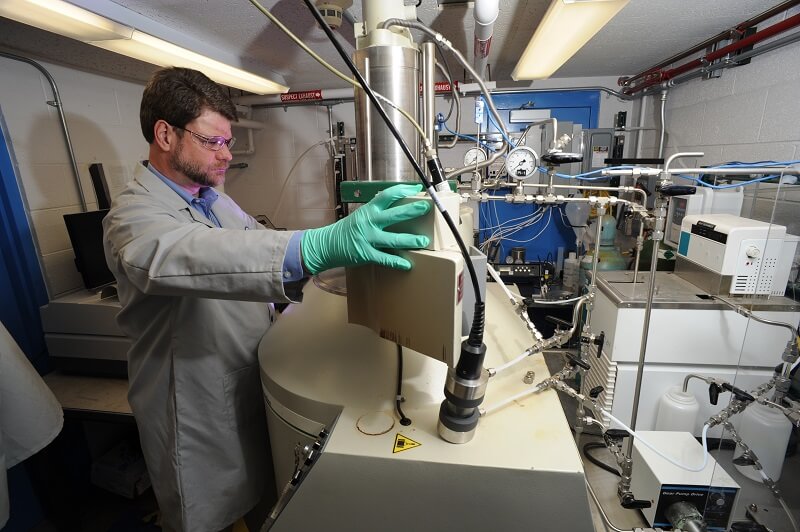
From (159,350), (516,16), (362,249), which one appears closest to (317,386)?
(362,249)

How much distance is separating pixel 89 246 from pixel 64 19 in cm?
96

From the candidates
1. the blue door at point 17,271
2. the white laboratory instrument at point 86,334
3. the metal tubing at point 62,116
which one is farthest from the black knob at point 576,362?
the metal tubing at point 62,116

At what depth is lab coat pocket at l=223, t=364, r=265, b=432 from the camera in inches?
40.6

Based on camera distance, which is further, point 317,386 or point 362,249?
point 317,386

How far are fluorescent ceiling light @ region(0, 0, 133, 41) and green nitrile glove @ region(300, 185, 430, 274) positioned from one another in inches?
51.0

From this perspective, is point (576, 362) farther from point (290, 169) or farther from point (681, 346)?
point (290, 169)

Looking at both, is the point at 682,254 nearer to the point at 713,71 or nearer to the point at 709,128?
the point at 709,128

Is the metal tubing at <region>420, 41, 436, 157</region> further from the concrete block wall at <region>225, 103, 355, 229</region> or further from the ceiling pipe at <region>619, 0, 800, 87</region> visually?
the concrete block wall at <region>225, 103, 355, 229</region>

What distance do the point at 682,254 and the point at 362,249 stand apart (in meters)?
1.87

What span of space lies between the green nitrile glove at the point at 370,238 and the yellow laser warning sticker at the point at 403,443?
11.5 inches

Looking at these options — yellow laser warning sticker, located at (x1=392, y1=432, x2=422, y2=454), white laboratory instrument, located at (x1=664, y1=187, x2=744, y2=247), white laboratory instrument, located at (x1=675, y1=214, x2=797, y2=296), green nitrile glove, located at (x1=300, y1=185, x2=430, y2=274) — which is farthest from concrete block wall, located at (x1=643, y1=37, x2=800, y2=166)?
yellow laser warning sticker, located at (x1=392, y1=432, x2=422, y2=454)

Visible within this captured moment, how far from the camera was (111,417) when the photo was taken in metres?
1.54

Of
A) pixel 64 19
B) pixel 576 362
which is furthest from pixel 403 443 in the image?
pixel 64 19

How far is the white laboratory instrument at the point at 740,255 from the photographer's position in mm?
1419
